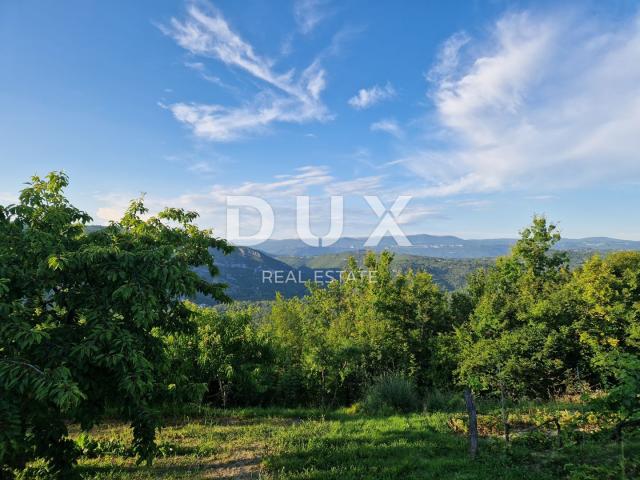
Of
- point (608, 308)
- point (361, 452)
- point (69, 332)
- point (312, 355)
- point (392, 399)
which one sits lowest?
point (392, 399)

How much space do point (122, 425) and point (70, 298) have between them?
855cm

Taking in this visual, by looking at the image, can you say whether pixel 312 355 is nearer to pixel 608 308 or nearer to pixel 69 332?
pixel 69 332

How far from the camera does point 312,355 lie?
50.7 feet

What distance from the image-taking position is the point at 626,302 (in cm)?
1862

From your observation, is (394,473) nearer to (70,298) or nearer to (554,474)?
(554,474)

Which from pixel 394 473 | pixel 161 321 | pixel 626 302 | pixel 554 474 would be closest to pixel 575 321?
pixel 626 302

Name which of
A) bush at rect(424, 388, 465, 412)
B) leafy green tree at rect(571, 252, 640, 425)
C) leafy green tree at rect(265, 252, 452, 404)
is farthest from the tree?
leafy green tree at rect(571, 252, 640, 425)

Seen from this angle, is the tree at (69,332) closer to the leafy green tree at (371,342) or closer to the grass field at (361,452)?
the grass field at (361,452)

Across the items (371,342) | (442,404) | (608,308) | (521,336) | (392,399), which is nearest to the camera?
(442,404)

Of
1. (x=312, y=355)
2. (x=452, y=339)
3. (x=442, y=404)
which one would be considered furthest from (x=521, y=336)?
(x=312, y=355)

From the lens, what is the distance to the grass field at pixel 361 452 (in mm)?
7070

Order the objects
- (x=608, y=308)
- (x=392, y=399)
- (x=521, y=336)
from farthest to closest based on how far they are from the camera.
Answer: (x=608, y=308), (x=521, y=336), (x=392, y=399)

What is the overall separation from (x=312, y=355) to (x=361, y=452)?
716 centimetres

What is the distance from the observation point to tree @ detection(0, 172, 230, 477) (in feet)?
13.4
